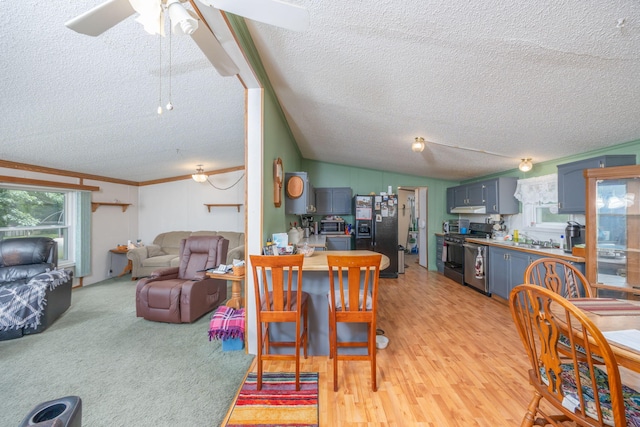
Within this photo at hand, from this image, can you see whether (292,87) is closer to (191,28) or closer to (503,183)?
(191,28)

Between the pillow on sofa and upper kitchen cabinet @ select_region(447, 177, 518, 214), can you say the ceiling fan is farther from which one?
the pillow on sofa

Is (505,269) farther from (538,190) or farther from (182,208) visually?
(182,208)

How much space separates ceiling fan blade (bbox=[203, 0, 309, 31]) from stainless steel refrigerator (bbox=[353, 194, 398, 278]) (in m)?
4.43

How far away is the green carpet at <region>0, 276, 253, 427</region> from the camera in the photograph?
66.9 inches

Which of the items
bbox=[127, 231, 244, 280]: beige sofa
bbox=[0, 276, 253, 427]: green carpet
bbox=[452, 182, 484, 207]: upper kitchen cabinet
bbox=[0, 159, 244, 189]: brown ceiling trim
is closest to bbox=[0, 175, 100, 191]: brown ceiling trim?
bbox=[0, 159, 244, 189]: brown ceiling trim

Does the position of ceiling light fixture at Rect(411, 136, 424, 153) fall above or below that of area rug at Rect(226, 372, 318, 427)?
above

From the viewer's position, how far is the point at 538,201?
3.96 m

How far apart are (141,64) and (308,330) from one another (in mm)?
2660

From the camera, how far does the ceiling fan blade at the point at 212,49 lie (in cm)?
123

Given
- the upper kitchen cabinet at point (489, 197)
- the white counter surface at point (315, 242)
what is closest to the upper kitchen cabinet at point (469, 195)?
the upper kitchen cabinet at point (489, 197)

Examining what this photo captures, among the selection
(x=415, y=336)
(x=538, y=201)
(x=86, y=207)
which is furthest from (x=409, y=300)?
(x=86, y=207)

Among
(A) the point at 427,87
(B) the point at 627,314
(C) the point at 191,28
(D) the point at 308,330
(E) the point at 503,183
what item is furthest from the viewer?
(E) the point at 503,183

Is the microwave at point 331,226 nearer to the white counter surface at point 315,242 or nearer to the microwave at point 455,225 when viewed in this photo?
the white counter surface at point 315,242

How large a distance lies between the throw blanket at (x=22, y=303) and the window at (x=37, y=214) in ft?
5.06
